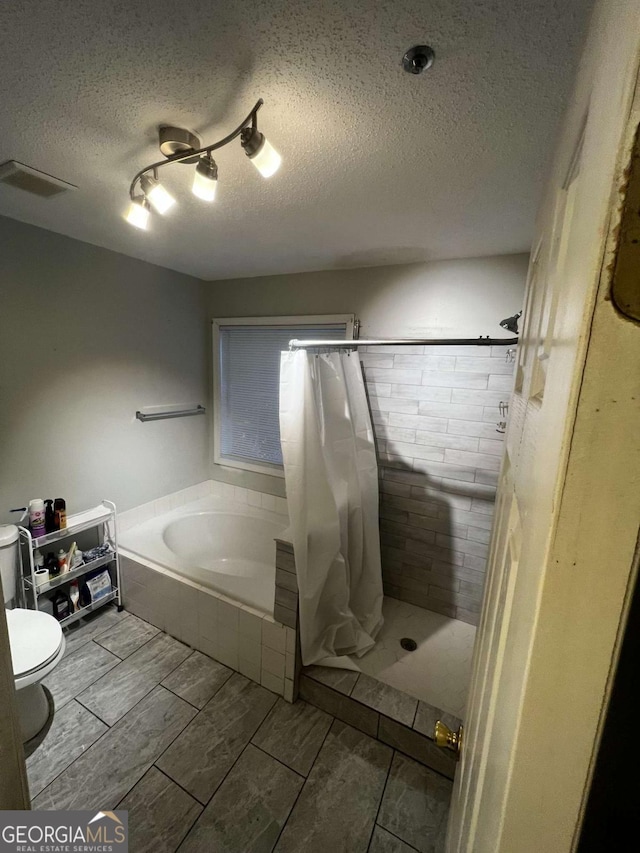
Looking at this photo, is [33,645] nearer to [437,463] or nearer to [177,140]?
[177,140]

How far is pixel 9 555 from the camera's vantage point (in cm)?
165

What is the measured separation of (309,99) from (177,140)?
39cm

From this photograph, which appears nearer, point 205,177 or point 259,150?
point 259,150

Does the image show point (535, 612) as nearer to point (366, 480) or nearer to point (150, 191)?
point (150, 191)

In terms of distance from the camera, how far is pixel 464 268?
5.94 ft

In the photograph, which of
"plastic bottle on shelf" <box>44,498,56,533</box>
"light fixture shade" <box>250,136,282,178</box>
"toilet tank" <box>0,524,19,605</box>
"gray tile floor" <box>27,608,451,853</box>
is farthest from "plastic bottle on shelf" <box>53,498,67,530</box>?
"light fixture shade" <box>250,136,282,178</box>

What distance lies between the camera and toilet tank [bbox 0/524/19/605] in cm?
161

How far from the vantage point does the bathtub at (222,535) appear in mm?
2340

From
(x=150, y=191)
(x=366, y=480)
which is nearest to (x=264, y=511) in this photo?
(x=366, y=480)

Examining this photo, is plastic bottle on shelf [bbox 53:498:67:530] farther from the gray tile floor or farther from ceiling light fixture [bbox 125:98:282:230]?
ceiling light fixture [bbox 125:98:282:230]

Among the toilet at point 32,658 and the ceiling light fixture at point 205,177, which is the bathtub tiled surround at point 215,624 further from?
the ceiling light fixture at point 205,177

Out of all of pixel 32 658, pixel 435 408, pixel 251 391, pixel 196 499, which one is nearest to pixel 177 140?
pixel 435 408

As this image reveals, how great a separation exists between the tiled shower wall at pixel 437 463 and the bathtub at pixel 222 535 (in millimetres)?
864

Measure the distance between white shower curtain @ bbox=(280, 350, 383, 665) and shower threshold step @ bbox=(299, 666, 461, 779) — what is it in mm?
105
